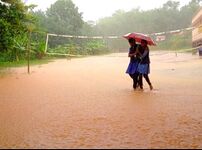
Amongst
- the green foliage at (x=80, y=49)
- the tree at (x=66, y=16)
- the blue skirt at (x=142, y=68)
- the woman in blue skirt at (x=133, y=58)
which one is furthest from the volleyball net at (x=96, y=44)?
the blue skirt at (x=142, y=68)

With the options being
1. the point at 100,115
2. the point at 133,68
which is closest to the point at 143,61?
the point at 133,68

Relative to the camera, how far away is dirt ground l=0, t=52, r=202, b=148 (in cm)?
563

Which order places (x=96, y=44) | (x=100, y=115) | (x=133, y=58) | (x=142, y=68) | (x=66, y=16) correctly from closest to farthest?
(x=100, y=115) < (x=142, y=68) < (x=133, y=58) < (x=96, y=44) < (x=66, y=16)

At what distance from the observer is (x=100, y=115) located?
743 cm

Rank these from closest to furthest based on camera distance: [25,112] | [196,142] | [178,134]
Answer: [196,142], [178,134], [25,112]

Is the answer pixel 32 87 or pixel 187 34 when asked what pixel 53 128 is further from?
pixel 187 34

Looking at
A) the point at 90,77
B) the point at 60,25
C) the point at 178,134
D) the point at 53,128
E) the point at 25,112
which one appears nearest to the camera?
the point at 178,134

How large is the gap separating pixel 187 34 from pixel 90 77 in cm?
3471

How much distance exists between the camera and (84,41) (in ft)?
135

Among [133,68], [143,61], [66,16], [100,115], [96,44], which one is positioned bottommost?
[100,115]

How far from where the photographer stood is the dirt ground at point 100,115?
5629mm

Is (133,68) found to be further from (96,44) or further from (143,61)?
(96,44)

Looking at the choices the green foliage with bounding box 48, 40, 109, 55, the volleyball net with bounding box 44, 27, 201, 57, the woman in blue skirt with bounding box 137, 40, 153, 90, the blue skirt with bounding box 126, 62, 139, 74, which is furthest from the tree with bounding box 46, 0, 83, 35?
the woman in blue skirt with bounding box 137, 40, 153, 90

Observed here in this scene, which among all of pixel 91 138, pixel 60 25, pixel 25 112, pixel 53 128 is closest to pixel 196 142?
pixel 91 138
